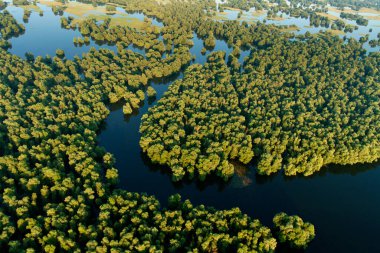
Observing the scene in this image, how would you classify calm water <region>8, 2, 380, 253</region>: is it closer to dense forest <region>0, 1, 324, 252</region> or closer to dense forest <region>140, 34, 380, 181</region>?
dense forest <region>140, 34, 380, 181</region>

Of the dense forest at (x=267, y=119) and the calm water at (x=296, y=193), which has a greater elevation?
the dense forest at (x=267, y=119)

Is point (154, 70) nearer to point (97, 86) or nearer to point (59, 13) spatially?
point (97, 86)

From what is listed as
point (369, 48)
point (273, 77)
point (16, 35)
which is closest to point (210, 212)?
point (273, 77)

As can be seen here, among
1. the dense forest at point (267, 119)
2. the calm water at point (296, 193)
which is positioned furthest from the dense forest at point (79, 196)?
the calm water at point (296, 193)

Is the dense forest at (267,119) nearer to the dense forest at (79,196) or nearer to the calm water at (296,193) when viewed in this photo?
the calm water at (296,193)

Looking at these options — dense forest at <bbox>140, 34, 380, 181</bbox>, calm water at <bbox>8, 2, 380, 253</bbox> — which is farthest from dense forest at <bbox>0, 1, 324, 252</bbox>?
calm water at <bbox>8, 2, 380, 253</bbox>

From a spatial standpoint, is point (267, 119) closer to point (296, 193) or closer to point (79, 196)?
point (296, 193)
